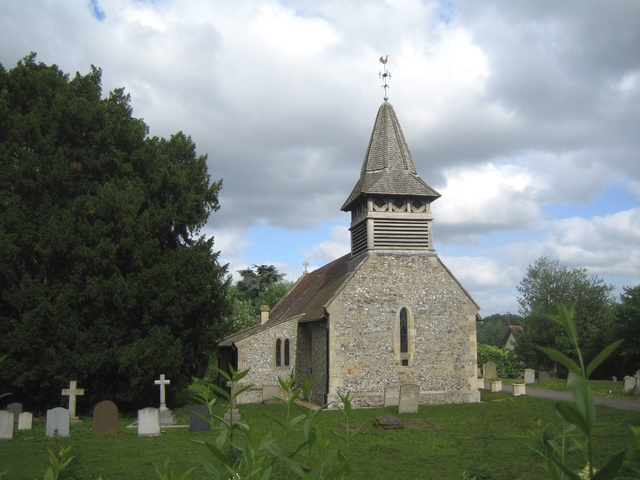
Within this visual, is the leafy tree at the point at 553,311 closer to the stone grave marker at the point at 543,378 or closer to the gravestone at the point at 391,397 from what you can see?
the stone grave marker at the point at 543,378

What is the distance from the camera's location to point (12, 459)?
11766 millimetres

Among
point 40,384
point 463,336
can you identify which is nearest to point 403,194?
point 463,336

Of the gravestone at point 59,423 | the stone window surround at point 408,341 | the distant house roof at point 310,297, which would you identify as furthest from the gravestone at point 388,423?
the gravestone at point 59,423

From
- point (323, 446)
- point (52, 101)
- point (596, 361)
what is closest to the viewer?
point (596, 361)

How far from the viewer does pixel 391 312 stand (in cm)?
2208

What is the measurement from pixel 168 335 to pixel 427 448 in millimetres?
9626

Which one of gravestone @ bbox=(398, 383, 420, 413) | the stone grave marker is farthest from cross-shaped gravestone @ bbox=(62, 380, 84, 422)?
the stone grave marker

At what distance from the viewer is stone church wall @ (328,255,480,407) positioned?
21391 millimetres

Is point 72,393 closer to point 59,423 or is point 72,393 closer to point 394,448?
point 59,423

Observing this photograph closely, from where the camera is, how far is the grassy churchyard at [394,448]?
32.5 ft

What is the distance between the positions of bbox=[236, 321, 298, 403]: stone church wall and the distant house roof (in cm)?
34

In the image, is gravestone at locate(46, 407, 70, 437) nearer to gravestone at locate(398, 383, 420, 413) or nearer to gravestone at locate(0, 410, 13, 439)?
gravestone at locate(0, 410, 13, 439)

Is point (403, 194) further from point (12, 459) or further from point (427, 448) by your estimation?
point (12, 459)

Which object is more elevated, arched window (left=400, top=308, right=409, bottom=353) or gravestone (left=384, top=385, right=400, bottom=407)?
arched window (left=400, top=308, right=409, bottom=353)
